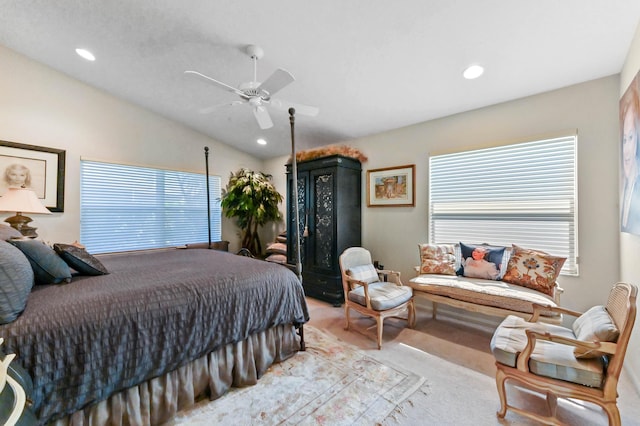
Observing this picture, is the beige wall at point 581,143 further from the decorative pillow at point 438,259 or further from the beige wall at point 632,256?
Answer: the decorative pillow at point 438,259

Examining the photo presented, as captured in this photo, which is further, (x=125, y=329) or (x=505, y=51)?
(x=505, y=51)

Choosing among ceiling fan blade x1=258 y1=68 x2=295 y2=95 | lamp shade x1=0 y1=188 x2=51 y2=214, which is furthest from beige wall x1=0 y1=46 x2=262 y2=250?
ceiling fan blade x1=258 y1=68 x2=295 y2=95

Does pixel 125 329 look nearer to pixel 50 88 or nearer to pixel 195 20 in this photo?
pixel 195 20

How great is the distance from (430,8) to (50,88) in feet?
14.8

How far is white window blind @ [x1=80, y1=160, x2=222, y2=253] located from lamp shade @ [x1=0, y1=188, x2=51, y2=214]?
0.88 meters

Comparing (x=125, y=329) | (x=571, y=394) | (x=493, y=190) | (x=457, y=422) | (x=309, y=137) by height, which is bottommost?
(x=457, y=422)

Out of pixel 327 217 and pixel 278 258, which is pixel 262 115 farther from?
pixel 278 258

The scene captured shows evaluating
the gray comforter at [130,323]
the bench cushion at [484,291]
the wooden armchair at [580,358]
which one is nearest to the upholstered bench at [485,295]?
the bench cushion at [484,291]

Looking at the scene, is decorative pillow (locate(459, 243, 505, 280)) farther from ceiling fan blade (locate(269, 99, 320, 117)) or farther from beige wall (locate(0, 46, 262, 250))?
beige wall (locate(0, 46, 262, 250))

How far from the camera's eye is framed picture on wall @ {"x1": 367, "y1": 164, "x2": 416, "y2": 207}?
364 cm

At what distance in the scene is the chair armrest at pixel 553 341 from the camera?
136 centimetres

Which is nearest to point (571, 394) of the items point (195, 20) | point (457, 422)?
point (457, 422)

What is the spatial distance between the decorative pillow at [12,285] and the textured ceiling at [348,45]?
2163 mm

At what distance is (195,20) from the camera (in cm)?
234
